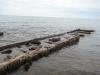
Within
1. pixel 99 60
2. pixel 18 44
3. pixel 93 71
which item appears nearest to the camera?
pixel 93 71

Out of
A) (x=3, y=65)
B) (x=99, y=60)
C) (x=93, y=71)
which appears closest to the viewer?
(x=3, y=65)

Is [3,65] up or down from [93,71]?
up

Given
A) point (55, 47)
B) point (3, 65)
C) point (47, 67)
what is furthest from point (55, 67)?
point (55, 47)

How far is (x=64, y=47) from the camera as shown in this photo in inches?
1261

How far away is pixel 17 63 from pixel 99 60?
1203 cm

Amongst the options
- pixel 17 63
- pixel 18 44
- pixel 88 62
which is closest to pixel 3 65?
pixel 17 63

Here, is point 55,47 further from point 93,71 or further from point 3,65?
point 3,65

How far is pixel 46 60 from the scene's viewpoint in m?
22.8

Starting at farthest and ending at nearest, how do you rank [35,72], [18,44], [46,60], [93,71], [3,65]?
[18,44] < [46,60] < [93,71] < [35,72] < [3,65]

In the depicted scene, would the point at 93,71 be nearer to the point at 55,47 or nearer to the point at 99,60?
the point at 99,60

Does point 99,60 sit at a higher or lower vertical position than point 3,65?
lower

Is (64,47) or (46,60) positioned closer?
(46,60)

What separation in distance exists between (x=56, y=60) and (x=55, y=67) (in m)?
3.08

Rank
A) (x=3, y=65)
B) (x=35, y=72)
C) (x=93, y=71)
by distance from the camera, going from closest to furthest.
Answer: (x=3, y=65) → (x=35, y=72) → (x=93, y=71)
